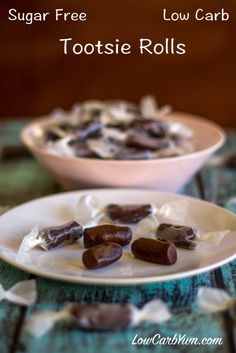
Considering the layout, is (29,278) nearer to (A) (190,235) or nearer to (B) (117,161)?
(A) (190,235)

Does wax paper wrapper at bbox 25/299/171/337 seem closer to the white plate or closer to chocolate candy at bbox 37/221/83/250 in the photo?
→ the white plate

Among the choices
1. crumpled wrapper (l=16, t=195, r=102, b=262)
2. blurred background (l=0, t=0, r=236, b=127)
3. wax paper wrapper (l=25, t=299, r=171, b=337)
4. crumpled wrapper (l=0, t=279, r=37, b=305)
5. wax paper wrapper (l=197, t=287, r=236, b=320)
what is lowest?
blurred background (l=0, t=0, r=236, b=127)

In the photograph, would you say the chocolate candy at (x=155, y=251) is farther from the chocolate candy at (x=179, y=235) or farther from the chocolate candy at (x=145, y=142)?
the chocolate candy at (x=145, y=142)

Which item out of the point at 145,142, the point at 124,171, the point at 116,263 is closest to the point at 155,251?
the point at 116,263

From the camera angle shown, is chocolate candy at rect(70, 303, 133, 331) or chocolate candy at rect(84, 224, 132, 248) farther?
chocolate candy at rect(84, 224, 132, 248)

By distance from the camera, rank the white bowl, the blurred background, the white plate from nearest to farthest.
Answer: the white plate, the white bowl, the blurred background

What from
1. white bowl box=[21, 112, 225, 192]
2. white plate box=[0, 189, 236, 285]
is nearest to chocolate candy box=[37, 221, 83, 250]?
white plate box=[0, 189, 236, 285]
